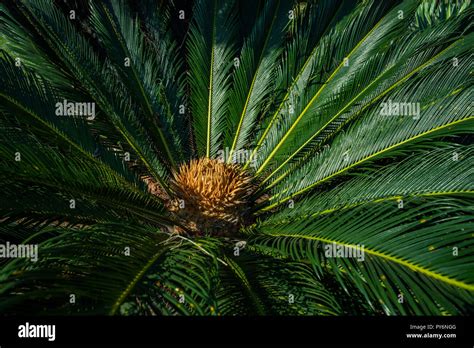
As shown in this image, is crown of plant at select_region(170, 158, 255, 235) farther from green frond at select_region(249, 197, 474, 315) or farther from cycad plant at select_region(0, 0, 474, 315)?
green frond at select_region(249, 197, 474, 315)

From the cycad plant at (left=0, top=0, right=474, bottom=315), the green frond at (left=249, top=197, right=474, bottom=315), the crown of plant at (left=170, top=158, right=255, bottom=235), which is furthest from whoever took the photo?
the crown of plant at (left=170, top=158, right=255, bottom=235)

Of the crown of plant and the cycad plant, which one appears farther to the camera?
the crown of plant

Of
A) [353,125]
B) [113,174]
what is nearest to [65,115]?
[113,174]

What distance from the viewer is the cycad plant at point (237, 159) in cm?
189

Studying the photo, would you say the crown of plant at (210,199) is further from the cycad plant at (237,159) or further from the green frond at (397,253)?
the green frond at (397,253)

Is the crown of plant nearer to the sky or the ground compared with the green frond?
nearer to the sky

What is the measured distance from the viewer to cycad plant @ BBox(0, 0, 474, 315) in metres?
1.89

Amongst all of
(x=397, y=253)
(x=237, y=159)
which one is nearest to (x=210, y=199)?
(x=237, y=159)

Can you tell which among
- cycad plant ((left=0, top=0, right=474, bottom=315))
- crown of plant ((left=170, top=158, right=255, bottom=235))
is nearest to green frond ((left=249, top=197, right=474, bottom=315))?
cycad plant ((left=0, top=0, right=474, bottom=315))

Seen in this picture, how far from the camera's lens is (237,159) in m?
3.89

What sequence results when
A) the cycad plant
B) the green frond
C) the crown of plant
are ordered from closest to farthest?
the green frond < the cycad plant < the crown of plant

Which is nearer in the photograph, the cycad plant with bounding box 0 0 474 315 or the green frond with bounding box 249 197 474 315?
the green frond with bounding box 249 197 474 315

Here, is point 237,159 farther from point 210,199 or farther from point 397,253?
point 397,253

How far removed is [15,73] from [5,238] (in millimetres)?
1059
